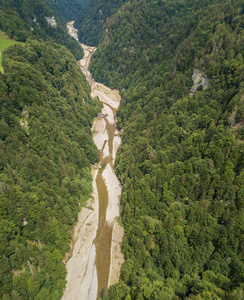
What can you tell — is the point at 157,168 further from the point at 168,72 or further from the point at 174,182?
the point at 168,72

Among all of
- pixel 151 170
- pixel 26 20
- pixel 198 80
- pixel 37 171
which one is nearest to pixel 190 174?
pixel 151 170

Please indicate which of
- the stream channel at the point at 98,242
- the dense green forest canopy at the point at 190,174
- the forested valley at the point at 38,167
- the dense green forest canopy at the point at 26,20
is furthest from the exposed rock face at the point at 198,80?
the dense green forest canopy at the point at 26,20

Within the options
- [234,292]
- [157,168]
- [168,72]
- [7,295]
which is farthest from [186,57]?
[7,295]

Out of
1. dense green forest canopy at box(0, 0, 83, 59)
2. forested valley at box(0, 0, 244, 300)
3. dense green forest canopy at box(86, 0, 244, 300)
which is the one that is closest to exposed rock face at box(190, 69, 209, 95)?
forested valley at box(0, 0, 244, 300)

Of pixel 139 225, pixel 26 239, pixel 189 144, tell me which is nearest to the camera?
pixel 26 239

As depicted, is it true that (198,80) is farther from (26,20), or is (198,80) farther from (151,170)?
(26,20)

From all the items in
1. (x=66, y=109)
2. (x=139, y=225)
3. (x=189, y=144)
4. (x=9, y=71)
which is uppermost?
(x=189, y=144)
